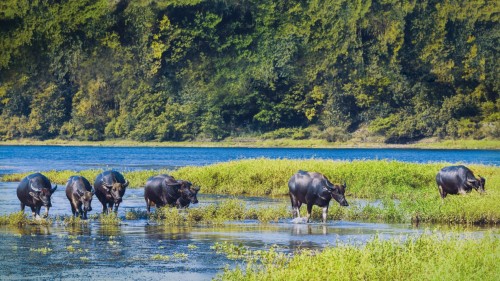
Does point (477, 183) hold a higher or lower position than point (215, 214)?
→ higher

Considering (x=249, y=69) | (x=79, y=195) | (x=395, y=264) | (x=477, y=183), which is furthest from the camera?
(x=249, y=69)

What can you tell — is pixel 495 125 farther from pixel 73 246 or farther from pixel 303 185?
pixel 73 246

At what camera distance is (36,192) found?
30.8 m

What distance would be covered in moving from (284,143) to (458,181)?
314 feet

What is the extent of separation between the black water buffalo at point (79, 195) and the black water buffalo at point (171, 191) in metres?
2.62

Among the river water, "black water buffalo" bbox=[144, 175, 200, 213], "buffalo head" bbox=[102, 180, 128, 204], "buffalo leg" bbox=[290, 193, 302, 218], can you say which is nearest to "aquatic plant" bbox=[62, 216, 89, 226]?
the river water

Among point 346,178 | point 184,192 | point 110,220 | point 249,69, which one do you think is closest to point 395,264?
point 110,220

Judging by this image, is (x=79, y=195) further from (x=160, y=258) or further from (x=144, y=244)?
(x=160, y=258)

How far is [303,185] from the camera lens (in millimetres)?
31062

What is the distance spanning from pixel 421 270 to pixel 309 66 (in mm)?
120926

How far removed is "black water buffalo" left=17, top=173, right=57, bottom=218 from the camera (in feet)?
100

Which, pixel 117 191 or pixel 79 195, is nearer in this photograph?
pixel 79 195

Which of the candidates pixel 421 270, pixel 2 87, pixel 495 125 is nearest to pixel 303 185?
pixel 421 270

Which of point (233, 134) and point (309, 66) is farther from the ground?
point (309, 66)
